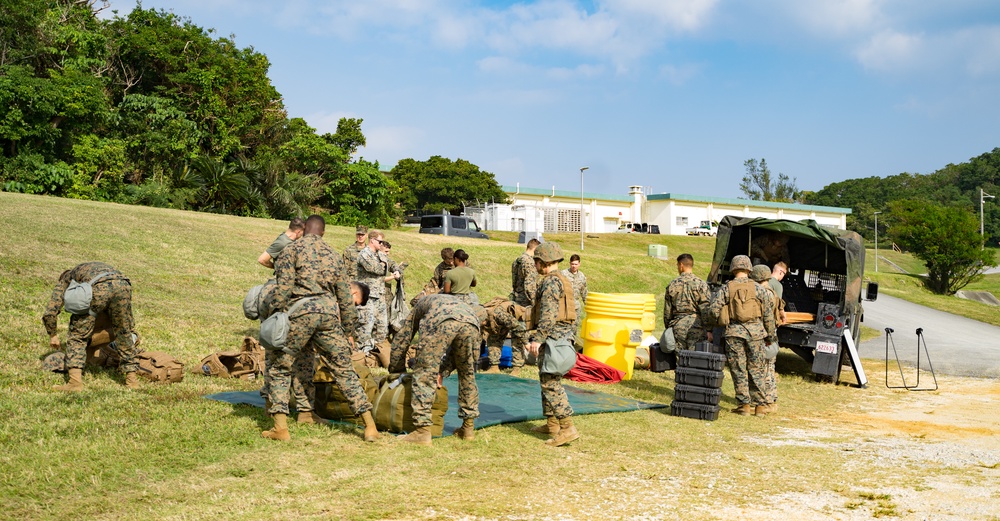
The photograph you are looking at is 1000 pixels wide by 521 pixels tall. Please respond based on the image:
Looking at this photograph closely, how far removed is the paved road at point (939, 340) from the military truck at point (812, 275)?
60.2 inches

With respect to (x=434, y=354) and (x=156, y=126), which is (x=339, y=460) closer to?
(x=434, y=354)

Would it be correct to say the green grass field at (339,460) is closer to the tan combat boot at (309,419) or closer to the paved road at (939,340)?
the tan combat boot at (309,419)

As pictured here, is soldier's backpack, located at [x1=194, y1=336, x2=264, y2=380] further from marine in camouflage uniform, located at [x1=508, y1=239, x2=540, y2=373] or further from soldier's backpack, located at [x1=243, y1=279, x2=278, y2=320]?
marine in camouflage uniform, located at [x1=508, y1=239, x2=540, y2=373]

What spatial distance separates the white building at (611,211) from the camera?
60719mm

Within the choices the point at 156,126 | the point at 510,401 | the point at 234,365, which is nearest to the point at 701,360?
the point at 510,401

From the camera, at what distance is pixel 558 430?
768 cm

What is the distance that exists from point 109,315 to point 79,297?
0.63 m

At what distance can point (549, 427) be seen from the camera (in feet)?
26.0

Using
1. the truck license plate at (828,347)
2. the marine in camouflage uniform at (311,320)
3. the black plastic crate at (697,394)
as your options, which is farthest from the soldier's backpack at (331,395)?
the truck license plate at (828,347)

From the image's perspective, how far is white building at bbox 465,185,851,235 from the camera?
199ft

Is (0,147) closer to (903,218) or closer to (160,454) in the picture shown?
(160,454)

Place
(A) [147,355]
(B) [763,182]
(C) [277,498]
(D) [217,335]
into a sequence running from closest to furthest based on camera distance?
(C) [277,498] → (A) [147,355] → (D) [217,335] → (B) [763,182]

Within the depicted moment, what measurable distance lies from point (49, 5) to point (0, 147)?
26.7ft

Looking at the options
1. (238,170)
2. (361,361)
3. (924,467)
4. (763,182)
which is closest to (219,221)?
(238,170)
